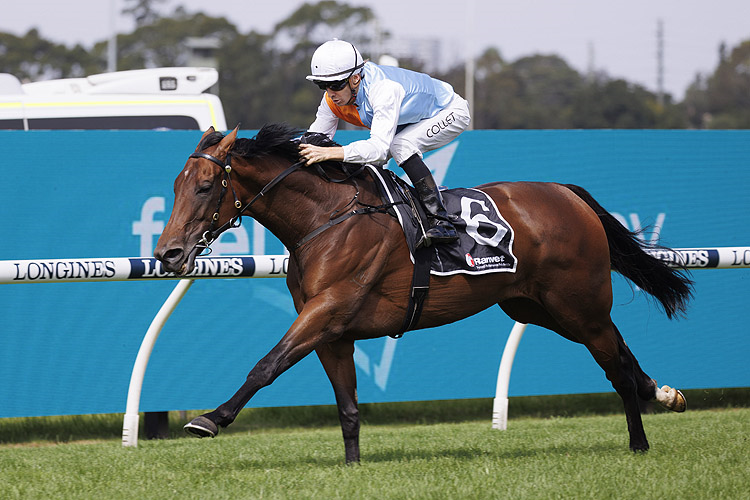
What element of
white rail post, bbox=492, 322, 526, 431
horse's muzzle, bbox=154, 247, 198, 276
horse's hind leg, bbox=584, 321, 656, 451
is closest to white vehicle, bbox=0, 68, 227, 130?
white rail post, bbox=492, 322, 526, 431

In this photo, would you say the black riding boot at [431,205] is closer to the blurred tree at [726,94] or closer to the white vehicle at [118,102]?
the white vehicle at [118,102]

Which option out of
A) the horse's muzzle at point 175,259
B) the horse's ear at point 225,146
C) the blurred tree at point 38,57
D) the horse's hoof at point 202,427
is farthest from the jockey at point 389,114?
the blurred tree at point 38,57

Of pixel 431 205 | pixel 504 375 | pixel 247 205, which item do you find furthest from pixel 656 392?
pixel 247 205

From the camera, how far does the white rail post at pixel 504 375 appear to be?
5.96m

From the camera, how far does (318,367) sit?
640 centimetres

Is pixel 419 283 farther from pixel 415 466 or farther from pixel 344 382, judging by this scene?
pixel 415 466

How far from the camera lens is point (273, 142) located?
14.7 ft

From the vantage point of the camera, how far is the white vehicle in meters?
8.00

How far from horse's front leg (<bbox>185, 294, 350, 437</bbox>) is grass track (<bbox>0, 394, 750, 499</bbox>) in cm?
33

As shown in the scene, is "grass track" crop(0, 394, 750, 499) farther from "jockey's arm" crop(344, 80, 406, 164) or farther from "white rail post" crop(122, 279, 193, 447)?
"jockey's arm" crop(344, 80, 406, 164)

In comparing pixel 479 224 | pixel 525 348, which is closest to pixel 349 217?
pixel 479 224

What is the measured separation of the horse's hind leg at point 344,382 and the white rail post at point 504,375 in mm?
1557

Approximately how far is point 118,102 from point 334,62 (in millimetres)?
4326

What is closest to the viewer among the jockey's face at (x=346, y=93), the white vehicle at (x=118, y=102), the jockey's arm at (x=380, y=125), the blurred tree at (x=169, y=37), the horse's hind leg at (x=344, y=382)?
the jockey's arm at (x=380, y=125)
